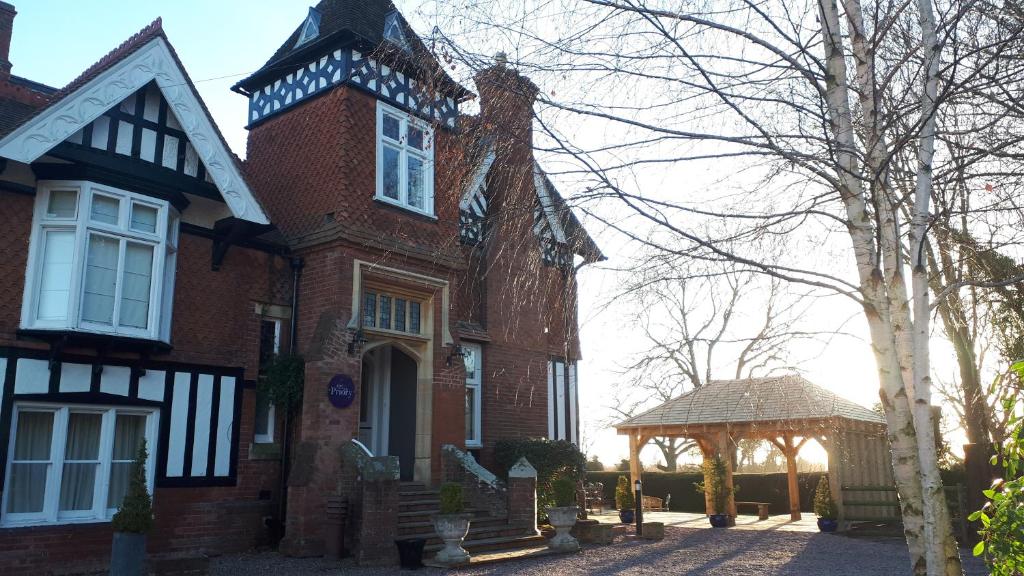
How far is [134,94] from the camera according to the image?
37.3 ft

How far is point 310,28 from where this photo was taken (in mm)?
14703

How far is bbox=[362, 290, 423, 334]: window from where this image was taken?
13422 mm

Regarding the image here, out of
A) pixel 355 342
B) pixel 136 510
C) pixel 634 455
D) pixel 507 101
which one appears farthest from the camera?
pixel 634 455

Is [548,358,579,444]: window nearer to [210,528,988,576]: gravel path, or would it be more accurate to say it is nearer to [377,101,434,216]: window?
[210,528,988,576]: gravel path

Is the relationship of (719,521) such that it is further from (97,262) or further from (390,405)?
(97,262)

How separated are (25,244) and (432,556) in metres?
6.84

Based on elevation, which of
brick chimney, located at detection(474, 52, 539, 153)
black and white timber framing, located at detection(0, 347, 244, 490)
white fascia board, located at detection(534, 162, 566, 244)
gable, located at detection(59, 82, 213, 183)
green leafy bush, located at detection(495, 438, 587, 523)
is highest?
gable, located at detection(59, 82, 213, 183)

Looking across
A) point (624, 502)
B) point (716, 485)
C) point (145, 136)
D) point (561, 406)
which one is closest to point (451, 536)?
point (145, 136)

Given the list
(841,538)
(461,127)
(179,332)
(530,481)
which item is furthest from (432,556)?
(841,538)

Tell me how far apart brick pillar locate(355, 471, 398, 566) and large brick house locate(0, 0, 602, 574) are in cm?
7

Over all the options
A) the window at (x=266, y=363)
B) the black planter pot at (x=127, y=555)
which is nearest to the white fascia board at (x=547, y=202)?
the black planter pot at (x=127, y=555)

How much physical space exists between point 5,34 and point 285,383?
6705mm

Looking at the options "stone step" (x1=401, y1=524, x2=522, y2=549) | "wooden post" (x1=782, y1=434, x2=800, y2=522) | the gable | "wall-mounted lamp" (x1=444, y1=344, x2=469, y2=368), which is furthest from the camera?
"wooden post" (x1=782, y1=434, x2=800, y2=522)

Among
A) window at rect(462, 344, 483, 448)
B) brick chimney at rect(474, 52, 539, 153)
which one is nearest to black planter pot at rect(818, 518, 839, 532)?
window at rect(462, 344, 483, 448)
